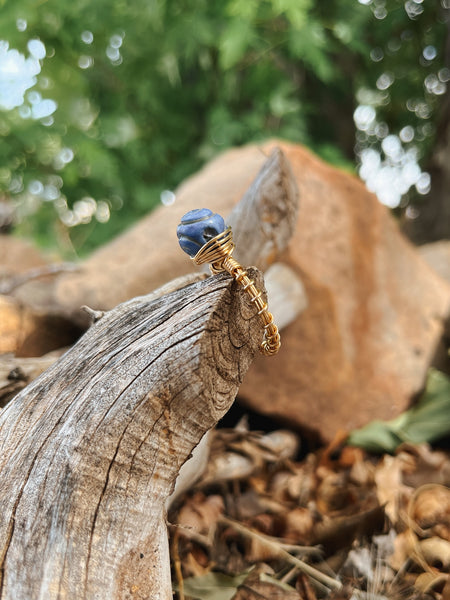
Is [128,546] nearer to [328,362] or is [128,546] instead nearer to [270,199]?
[270,199]

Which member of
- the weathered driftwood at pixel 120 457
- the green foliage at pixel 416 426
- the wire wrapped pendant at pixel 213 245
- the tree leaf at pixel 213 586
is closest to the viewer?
the weathered driftwood at pixel 120 457

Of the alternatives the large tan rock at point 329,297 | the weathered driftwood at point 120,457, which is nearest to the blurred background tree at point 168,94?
the large tan rock at point 329,297

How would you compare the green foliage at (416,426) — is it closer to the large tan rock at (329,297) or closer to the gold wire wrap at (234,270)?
the large tan rock at (329,297)

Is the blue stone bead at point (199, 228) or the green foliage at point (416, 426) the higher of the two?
the blue stone bead at point (199, 228)

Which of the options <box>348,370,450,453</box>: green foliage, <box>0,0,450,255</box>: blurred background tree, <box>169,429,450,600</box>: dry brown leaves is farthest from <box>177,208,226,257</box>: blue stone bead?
<box>0,0,450,255</box>: blurred background tree

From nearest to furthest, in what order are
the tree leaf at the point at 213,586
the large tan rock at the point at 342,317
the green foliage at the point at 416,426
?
the tree leaf at the point at 213,586
the green foliage at the point at 416,426
the large tan rock at the point at 342,317

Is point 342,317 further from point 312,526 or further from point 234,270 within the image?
point 234,270

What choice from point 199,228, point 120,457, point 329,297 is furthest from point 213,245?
point 329,297

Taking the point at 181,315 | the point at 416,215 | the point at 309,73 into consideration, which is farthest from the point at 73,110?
the point at 181,315
